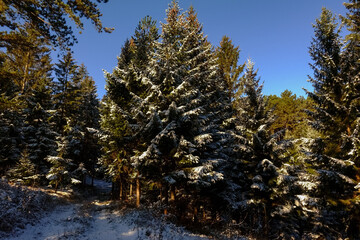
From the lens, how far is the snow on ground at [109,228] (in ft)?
28.9

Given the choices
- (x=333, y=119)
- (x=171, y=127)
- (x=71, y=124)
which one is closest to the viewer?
(x=171, y=127)

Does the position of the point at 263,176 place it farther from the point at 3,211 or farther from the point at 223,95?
the point at 3,211

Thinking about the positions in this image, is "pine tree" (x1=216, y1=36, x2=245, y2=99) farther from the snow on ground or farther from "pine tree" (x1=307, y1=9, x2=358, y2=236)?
the snow on ground

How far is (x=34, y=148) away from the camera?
77.1 feet

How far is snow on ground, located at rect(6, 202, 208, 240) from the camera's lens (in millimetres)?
8812

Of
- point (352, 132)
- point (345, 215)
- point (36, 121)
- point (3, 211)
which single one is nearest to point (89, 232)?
point (3, 211)

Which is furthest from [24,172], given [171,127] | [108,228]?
[171,127]

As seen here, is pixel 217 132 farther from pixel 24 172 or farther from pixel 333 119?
pixel 24 172

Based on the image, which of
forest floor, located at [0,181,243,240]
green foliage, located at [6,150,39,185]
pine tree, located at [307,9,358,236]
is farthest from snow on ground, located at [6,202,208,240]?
green foliage, located at [6,150,39,185]

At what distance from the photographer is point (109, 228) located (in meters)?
10.8

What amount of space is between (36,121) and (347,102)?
31.7 m

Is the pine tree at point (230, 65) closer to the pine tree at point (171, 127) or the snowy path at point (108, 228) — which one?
the pine tree at point (171, 127)

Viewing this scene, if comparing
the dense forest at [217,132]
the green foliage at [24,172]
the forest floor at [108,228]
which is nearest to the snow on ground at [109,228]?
the forest floor at [108,228]

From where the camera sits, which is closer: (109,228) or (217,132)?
(109,228)
